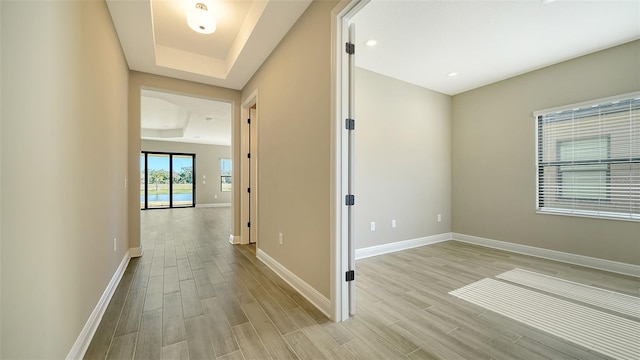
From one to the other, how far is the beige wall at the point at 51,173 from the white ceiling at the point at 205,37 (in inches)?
18.3

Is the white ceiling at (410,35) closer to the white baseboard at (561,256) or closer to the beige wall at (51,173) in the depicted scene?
the beige wall at (51,173)

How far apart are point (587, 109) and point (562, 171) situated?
854mm

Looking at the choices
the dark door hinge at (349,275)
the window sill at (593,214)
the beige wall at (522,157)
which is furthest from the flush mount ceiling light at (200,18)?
the window sill at (593,214)

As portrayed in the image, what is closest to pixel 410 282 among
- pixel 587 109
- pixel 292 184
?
pixel 292 184

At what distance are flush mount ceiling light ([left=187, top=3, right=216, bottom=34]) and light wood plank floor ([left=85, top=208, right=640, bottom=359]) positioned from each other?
8.85ft

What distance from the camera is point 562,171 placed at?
3.46m

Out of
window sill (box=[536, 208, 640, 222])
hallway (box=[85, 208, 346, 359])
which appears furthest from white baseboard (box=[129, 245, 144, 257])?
window sill (box=[536, 208, 640, 222])

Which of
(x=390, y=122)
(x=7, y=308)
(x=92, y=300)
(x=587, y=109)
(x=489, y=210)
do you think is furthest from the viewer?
(x=489, y=210)

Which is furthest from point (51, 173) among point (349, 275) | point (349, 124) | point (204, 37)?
point (204, 37)

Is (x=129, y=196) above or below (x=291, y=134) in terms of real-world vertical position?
below

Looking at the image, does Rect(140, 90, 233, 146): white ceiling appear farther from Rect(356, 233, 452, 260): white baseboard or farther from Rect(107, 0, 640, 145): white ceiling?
Rect(356, 233, 452, 260): white baseboard

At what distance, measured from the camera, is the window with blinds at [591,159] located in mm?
2922

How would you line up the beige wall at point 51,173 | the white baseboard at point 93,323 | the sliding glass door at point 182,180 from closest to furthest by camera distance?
the beige wall at point 51,173, the white baseboard at point 93,323, the sliding glass door at point 182,180

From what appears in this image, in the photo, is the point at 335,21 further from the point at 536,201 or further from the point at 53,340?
the point at 536,201
